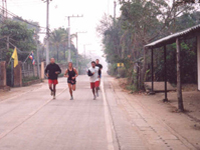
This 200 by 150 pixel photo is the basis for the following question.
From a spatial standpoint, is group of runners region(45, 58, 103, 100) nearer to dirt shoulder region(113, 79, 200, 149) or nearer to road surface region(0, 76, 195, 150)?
dirt shoulder region(113, 79, 200, 149)

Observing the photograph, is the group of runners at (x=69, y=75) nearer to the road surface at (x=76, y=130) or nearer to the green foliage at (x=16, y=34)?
the road surface at (x=76, y=130)

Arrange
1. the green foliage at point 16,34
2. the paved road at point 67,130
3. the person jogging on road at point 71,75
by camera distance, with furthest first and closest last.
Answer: the green foliage at point 16,34 < the person jogging on road at point 71,75 < the paved road at point 67,130

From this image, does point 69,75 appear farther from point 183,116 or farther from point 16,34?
point 16,34

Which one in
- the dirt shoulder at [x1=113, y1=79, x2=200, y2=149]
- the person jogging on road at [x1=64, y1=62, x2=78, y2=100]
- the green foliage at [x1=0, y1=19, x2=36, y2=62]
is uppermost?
the green foliage at [x1=0, y1=19, x2=36, y2=62]

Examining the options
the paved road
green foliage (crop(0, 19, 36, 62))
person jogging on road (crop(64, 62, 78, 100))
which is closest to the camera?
the paved road

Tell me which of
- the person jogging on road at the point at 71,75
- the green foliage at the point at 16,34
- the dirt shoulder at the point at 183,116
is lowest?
the dirt shoulder at the point at 183,116

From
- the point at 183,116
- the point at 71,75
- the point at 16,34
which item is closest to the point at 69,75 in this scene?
the point at 71,75

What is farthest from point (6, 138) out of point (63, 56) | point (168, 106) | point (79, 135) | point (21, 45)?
point (63, 56)

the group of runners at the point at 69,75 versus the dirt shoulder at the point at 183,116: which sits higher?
the group of runners at the point at 69,75

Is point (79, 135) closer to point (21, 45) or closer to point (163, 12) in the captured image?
point (163, 12)

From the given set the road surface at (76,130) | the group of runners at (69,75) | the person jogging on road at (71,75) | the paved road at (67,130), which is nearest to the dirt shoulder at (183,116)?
the road surface at (76,130)

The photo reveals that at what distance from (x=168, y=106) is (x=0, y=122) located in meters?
6.86

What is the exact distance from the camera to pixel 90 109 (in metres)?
11.2

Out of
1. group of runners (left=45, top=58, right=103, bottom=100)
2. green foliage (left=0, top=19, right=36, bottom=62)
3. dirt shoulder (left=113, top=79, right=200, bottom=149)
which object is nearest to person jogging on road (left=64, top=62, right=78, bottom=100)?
group of runners (left=45, top=58, right=103, bottom=100)
